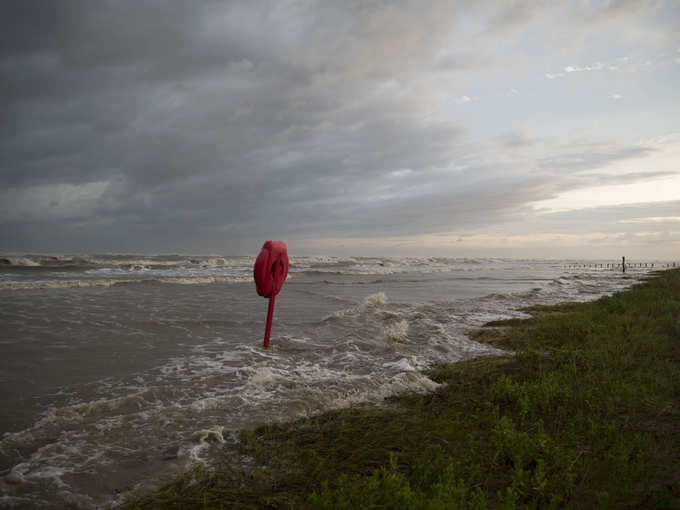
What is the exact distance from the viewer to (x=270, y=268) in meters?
7.32

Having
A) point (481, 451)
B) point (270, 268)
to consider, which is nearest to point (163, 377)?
point (270, 268)

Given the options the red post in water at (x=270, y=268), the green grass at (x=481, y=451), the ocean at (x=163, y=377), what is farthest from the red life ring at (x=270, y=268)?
the green grass at (x=481, y=451)

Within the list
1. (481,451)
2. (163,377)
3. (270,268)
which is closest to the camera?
(481,451)

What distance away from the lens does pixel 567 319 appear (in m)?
10.2

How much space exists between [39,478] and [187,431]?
127 centimetres

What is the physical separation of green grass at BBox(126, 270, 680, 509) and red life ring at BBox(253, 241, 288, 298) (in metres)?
3.46

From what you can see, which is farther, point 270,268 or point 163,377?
point 270,268

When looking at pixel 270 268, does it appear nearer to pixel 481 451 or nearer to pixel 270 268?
pixel 270 268

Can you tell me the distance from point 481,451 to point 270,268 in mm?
5031

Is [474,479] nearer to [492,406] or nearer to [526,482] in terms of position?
[526,482]

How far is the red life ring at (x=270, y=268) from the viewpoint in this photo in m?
7.13

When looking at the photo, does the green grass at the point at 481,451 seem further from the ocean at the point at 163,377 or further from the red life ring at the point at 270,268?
the red life ring at the point at 270,268

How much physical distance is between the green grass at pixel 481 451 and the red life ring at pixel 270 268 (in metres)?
3.46

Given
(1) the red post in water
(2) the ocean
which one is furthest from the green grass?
(1) the red post in water
